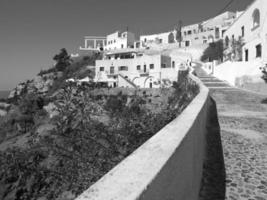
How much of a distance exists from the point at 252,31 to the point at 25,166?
22845mm

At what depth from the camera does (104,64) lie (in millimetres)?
39594

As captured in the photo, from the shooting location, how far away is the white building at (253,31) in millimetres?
17609

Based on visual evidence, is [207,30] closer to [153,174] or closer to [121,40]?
[121,40]

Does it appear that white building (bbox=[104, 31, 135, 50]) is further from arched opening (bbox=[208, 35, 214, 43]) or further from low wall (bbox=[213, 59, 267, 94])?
low wall (bbox=[213, 59, 267, 94])

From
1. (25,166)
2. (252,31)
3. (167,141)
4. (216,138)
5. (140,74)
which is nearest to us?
(167,141)

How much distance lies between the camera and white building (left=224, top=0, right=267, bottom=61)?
17.6 m

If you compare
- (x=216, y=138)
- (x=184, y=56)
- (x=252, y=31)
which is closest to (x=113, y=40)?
(x=184, y=56)

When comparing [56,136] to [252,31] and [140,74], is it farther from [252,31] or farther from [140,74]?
[140,74]

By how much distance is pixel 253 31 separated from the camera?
65.2ft

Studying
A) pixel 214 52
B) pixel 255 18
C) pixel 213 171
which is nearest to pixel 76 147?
pixel 213 171

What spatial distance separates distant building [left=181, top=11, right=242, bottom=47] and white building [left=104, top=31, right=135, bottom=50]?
15.5 m

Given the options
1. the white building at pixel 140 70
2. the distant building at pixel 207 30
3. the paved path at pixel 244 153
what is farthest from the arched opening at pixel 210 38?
the paved path at pixel 244 153

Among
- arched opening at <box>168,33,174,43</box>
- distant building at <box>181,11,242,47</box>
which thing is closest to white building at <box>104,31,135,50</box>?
arched opening at <box>168,33,174,43</box>

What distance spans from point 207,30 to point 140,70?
27.1 metres
